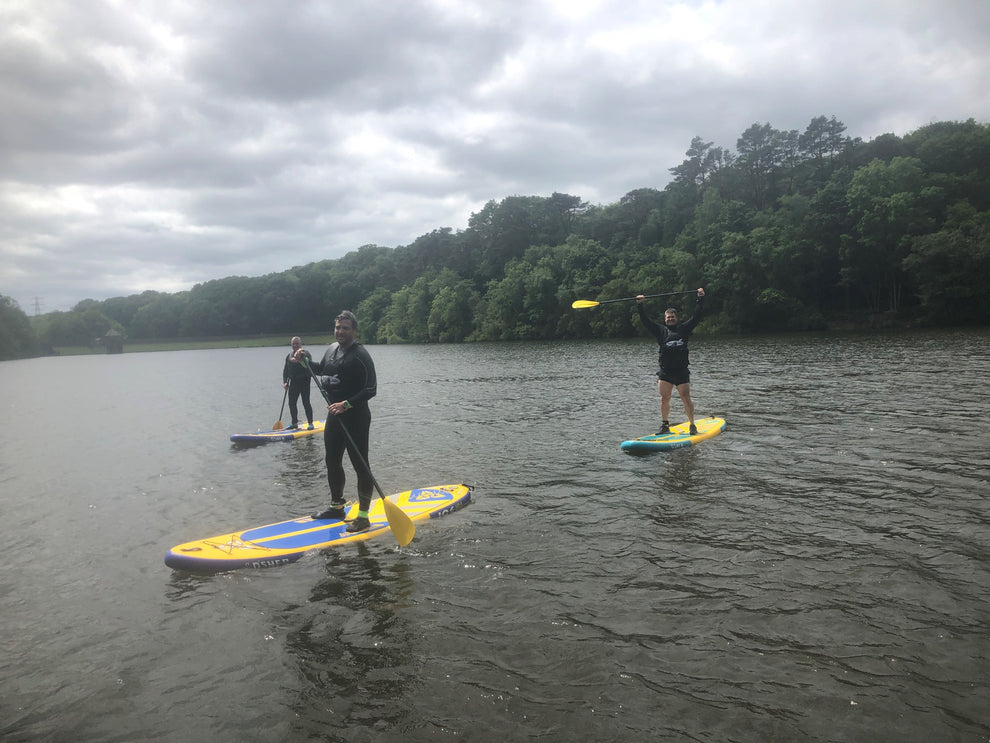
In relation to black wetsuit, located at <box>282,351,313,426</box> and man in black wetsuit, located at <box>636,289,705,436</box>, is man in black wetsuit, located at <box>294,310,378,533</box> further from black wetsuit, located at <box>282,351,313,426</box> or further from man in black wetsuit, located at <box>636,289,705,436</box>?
black wetsuit, located at <box>282,351,313,426</box>

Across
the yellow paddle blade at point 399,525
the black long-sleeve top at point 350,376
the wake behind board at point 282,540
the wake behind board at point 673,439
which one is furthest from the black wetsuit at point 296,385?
the yellow paddle blade at point 399,525

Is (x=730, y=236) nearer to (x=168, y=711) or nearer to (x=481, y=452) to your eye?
(x=481, y=452)

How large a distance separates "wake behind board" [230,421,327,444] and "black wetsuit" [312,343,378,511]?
8.92m

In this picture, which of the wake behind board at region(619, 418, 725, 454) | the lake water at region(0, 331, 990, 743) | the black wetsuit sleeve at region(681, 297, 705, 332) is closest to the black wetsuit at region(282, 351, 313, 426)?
the lake water at region(0, 331, 990, 743)

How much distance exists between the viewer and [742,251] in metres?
72.6

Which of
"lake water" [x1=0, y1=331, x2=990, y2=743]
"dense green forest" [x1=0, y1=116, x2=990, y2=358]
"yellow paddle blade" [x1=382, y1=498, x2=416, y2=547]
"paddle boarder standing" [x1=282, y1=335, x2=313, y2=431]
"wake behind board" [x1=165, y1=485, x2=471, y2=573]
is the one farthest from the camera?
"dense green forest" [x1=0, y1=116, x2=990, y2=358]

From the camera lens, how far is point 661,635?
518cm

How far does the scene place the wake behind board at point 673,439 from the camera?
1224cm

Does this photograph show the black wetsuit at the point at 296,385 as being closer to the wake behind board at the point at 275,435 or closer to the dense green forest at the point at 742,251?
the wake behind board at the point at 275,435

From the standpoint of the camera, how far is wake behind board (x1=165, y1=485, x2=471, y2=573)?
293 inches

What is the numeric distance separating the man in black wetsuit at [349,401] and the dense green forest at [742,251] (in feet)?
217

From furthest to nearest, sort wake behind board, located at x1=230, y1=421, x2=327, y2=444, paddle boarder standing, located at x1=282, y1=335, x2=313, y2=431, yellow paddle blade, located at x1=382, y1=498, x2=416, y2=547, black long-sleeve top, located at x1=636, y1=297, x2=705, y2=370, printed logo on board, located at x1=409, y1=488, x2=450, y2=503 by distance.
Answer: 1. paddle boarder standing, located at x1=282, y1=335, x2=313, y2=431
2. wake behind board, located at x1=230, y1=421, x2=327, y2=444
3. black long-sleeve top, located at x1=636, y1=297, x2=705, y2=370
4. printed logo on board, located at x1=409, y1=488, x2=450, y2=503
5. yellow paddle blade, located at x1=382, y1=498, x2=416, y2=547

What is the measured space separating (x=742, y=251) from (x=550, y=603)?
75124mm

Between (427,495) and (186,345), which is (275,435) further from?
(186,345)
